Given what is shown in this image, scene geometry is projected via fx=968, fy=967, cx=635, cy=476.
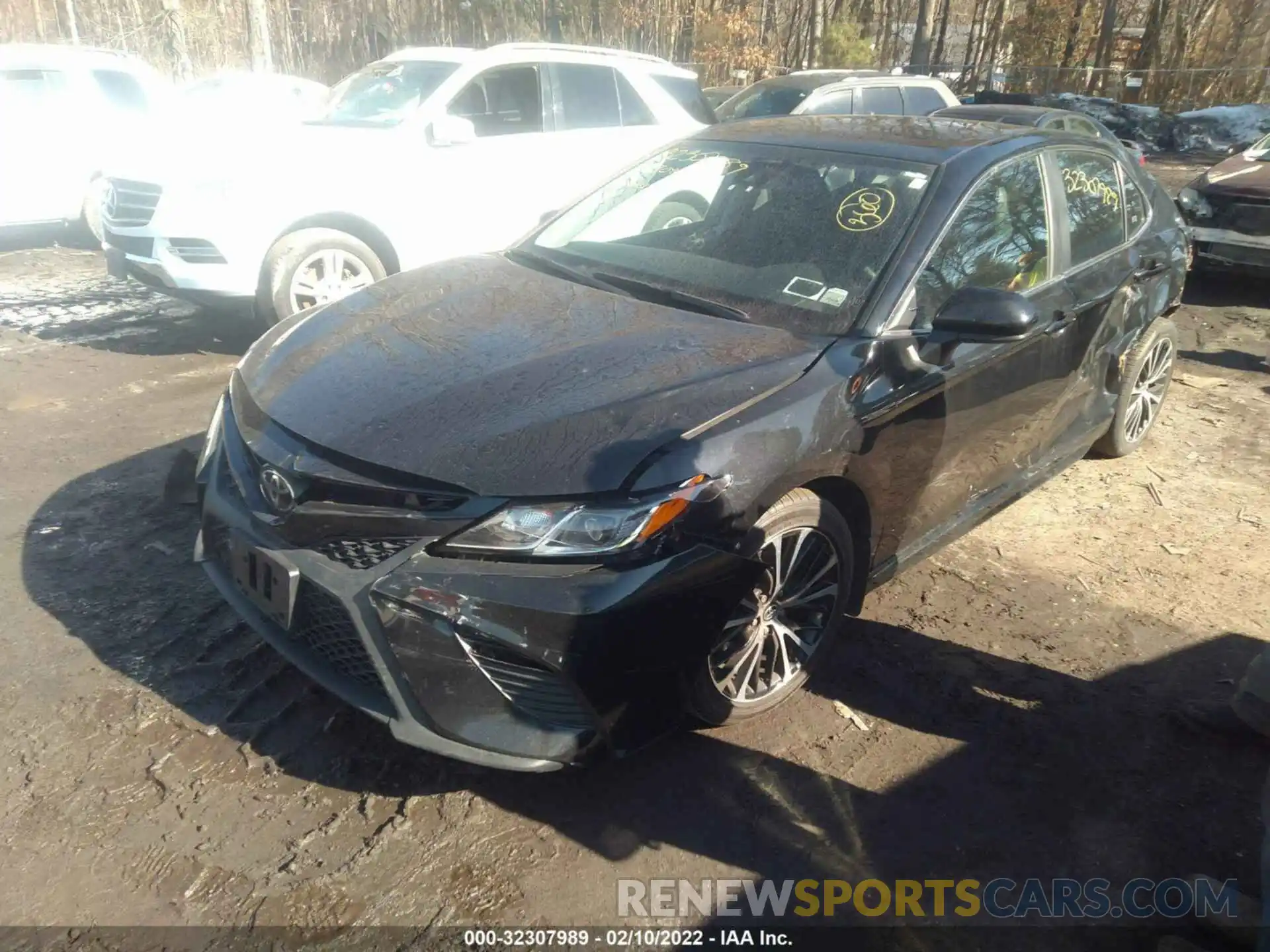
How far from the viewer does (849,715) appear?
3152 mm

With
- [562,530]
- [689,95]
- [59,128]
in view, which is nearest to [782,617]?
[562,530]

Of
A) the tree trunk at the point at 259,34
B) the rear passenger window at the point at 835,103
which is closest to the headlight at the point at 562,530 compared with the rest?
the rear passenger window at the point at 835,103

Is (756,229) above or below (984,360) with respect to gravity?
above

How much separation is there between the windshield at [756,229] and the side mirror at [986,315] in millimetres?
279

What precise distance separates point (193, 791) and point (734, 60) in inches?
1074

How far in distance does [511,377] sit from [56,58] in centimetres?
980

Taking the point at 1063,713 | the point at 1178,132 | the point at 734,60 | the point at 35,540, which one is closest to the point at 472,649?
the point at 1063,713

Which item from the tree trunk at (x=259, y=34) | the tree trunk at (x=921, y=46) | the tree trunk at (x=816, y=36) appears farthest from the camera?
the tree trunk at (x=816, y=36)

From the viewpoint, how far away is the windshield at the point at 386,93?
7.17 meters

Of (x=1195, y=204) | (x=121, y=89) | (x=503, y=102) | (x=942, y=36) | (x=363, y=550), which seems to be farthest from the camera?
(x=942, y=36)

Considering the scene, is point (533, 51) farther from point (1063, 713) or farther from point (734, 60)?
point (734, 60)

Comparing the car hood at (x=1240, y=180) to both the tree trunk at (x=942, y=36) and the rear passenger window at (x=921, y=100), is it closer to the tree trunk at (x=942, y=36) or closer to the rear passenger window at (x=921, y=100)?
the rear passenger window at (x=921, y=100)

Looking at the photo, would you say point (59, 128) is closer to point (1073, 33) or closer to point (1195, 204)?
point (1195, 204)

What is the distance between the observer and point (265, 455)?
2723mm
